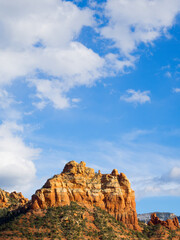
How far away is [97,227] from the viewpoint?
122688 mm

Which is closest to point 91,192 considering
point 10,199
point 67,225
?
point 67,225

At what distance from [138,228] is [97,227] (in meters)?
24.2

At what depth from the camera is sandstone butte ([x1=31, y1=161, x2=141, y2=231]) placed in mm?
128750

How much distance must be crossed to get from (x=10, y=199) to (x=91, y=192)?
5169 cm

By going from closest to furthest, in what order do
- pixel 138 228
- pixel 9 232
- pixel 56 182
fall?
pixel 9 232, pixel 56 182, pixel 138 228

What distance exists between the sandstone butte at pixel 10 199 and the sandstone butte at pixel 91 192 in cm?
3464

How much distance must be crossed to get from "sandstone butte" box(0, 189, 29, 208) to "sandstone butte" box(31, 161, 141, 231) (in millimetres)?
34644

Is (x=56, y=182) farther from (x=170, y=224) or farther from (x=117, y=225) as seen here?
(x=170, y=224)

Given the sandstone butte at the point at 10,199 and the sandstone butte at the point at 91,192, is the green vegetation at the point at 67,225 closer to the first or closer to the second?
the sandstone butte at the point at 91,192

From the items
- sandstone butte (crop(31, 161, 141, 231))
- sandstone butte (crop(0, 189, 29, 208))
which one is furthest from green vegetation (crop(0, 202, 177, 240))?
sandstone butte (crop(0, 189, 29, 208))

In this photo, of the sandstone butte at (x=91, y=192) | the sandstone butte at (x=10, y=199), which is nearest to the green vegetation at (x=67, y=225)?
the sandstone butte at (x=91, y=192)

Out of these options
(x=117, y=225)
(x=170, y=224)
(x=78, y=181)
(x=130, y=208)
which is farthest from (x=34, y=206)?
(x=170, y=224)

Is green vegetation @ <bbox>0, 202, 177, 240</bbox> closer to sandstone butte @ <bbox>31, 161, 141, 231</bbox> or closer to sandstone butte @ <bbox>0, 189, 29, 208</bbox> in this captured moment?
sandstone butte @ <bbox>31, 161, 141, 231</bbox>

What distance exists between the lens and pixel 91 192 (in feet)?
456
